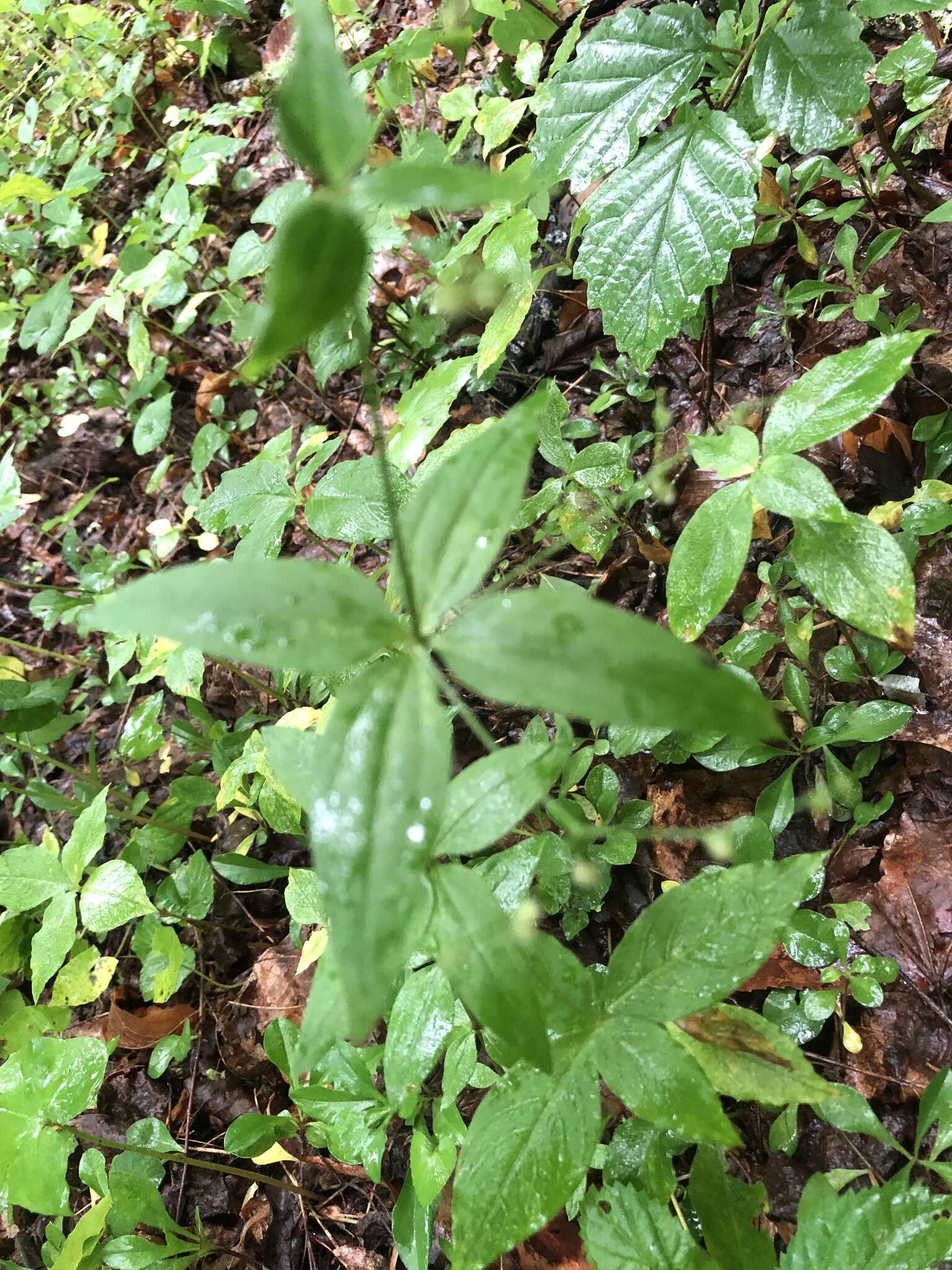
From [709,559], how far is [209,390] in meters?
2.25

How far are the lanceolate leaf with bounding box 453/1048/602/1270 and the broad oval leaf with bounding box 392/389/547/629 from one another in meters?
0.56

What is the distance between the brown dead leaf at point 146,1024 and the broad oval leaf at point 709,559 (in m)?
1.55

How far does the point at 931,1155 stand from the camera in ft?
3.65

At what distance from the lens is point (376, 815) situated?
0.60m

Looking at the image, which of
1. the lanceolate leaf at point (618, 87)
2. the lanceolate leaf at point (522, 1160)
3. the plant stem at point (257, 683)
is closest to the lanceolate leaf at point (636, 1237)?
the lanceolate leaf at point (522, 1160)

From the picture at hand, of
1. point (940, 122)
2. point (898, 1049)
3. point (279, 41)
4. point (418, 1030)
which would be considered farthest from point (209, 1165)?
point (279, 41)

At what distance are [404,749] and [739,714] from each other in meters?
0.26

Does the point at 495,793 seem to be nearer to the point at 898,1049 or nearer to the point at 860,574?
the point at 860,574

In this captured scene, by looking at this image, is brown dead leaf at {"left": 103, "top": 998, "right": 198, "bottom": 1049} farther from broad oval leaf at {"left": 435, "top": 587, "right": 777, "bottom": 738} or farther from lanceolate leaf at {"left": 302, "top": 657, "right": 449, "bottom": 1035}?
broad oval leaf at {"left": 435, "top": 587, "right": 777, "bottom": 738}

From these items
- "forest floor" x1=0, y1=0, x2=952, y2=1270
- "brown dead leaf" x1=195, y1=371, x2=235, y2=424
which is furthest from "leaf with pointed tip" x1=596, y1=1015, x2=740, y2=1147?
"brown dead leaf" x1=195, y1=371, x2=235, y2=424

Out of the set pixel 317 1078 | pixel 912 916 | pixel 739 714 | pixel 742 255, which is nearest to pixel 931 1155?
pixel 912 916

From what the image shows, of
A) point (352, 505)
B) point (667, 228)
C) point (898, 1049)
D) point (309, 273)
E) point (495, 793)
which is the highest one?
point (309, 273)

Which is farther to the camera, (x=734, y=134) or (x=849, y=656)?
(x=849, y=656)

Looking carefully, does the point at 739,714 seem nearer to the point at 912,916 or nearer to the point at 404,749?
the point at 404,749
